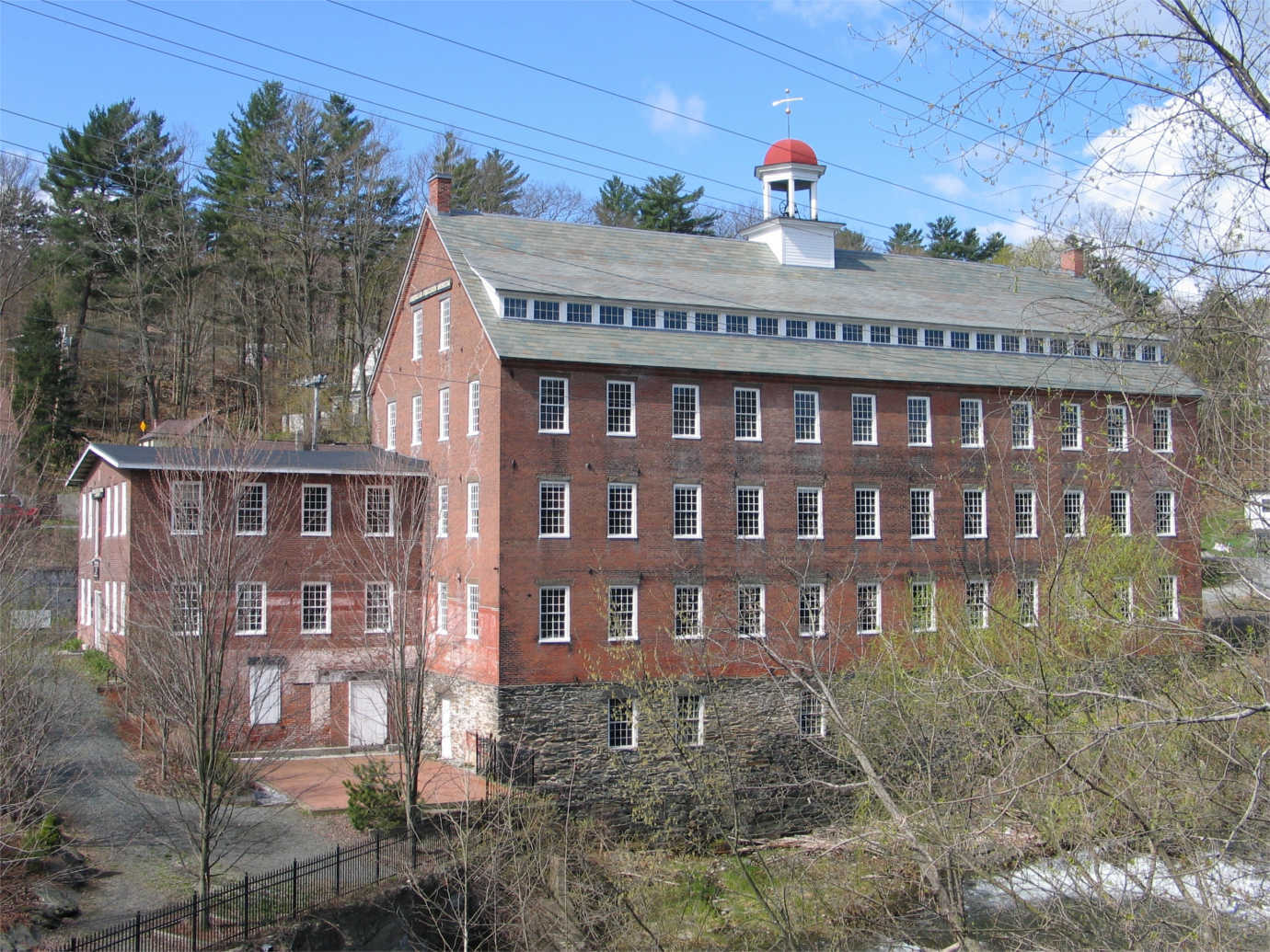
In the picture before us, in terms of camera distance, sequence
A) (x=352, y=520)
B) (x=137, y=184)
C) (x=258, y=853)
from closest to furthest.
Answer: (x=258, y=853) < (x=352, y=520) < (x=137, y=184)

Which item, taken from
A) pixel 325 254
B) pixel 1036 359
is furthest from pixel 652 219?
pixel 1036 359

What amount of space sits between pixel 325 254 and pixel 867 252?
99.1ft

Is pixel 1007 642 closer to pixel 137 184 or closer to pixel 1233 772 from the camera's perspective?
pixel 1233 772

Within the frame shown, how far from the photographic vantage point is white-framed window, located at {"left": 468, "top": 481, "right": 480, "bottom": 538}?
33.0 meters

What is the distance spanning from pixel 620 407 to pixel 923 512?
10722 mm

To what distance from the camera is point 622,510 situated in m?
32.8

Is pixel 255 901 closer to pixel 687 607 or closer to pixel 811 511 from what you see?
pixel 687 607

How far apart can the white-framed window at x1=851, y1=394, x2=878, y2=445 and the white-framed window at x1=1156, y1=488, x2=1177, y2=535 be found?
1058 centimetres

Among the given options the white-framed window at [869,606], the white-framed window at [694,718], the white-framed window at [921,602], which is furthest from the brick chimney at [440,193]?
the white-framed window at [921,602]

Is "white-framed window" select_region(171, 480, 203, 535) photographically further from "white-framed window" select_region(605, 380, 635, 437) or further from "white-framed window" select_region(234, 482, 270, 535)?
"white-framed window" select_region(605, 380, 635, 437)

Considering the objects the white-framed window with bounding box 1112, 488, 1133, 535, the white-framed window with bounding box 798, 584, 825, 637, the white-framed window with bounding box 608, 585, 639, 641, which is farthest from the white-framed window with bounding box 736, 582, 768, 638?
the white-framed window with bounding box 1112, 488, 1133, 535

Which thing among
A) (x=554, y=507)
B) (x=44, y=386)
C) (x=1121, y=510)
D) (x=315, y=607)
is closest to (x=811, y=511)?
(x=554, y=507)

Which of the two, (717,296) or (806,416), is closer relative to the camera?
(806,416)

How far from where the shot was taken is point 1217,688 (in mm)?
9062
